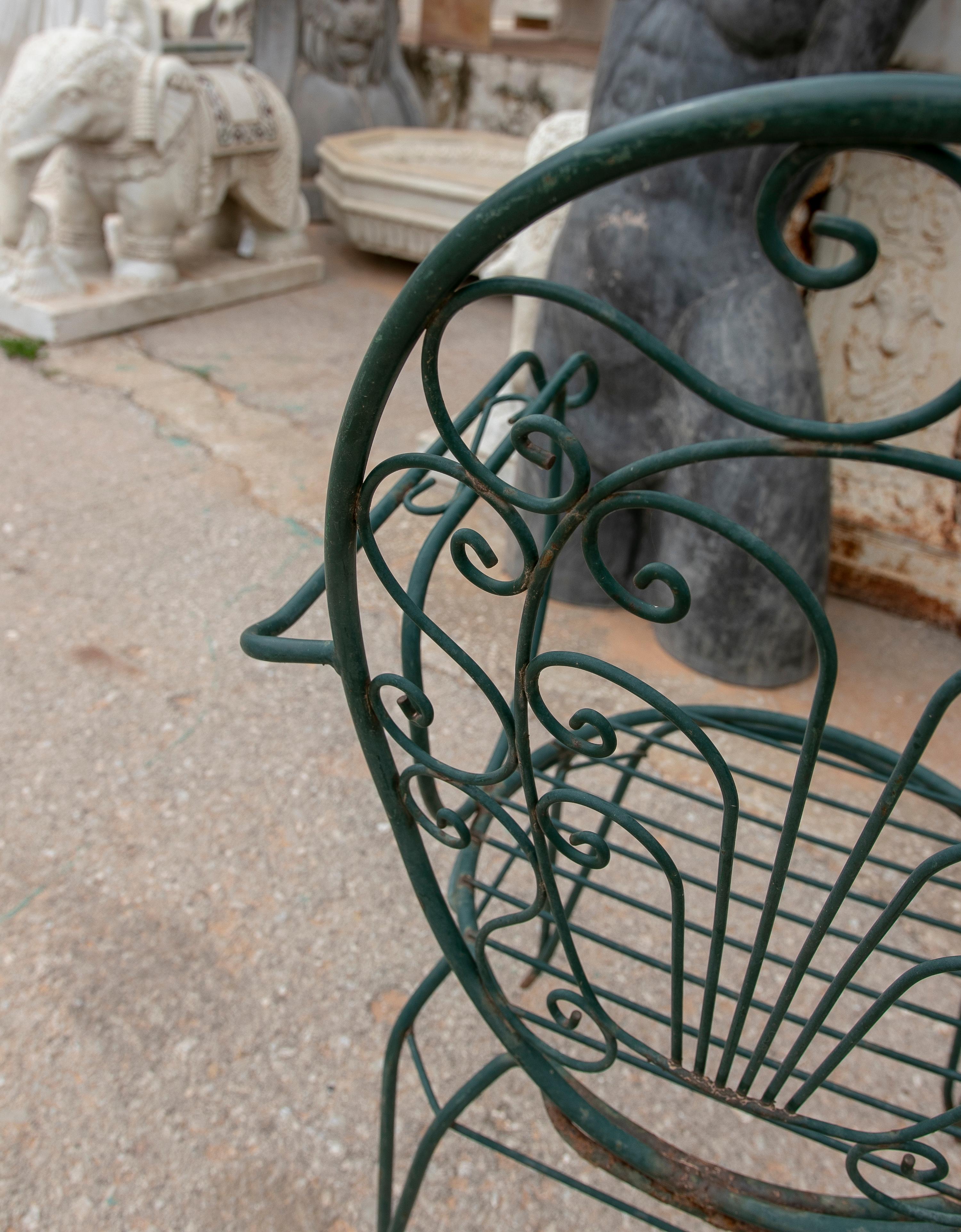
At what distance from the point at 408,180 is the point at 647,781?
4131mm

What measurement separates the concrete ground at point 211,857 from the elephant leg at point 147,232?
103 cm

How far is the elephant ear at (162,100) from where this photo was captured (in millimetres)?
3584

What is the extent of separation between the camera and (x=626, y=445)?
7.46 feet

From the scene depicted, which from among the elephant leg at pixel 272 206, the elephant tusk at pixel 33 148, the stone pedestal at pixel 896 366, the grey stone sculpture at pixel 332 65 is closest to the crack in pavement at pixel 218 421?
the elephant tusk at pixel 33 148

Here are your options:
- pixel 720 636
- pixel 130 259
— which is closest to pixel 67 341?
pixel 130 259

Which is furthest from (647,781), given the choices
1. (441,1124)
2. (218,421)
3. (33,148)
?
(33,148)

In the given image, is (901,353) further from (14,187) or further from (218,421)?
(14,187)

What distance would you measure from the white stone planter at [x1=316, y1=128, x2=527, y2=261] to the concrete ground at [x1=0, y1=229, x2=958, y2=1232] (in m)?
1.78

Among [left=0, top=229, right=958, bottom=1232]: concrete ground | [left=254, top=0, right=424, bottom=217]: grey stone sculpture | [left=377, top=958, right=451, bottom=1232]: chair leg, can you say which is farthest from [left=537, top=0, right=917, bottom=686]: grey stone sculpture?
[left=254, top=0, right=424, bottom=217]: grey stone sculpture

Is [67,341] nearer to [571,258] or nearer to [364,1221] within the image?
→ [571,258]

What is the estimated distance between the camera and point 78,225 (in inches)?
156

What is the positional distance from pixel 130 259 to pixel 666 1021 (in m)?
3.96

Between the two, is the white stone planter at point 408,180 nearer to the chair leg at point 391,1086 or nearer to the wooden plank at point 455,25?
the wooden plank at point 455,25

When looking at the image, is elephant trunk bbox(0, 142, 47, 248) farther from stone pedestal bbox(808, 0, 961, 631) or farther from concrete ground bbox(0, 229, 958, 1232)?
stone pedestal bbox(808, 0, 961, 631)
